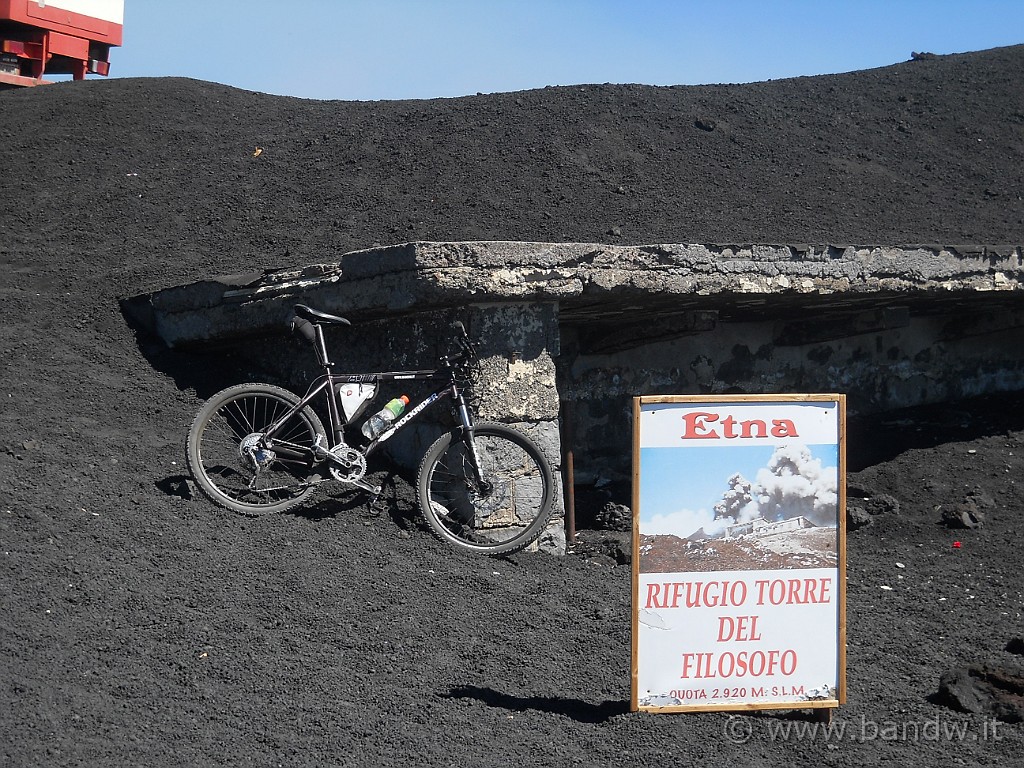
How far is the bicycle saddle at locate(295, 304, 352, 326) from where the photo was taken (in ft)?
17.5

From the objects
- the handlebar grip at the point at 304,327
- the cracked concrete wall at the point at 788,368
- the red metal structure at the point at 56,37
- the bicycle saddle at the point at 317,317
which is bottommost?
the handlebar grip at the point at 304,327

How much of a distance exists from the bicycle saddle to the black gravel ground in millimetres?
987

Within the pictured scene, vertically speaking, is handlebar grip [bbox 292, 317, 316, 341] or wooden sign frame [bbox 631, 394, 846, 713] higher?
handlebar grip [bbox 292, 317, 316, 341]

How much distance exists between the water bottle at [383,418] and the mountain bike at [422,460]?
39mm

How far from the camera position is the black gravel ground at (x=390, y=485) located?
349 cm

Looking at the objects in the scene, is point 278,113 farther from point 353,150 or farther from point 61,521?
point 61,521

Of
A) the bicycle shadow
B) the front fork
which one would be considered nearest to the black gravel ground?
the bicycle shadow

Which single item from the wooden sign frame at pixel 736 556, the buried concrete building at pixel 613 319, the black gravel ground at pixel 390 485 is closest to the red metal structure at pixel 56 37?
the black gravel ground at pixel 390 485

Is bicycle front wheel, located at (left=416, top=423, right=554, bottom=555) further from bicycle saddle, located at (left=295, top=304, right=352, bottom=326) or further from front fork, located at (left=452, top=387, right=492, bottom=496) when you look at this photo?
bicycle saddle, located at (left=295, top=304, right=352, bottom=326)

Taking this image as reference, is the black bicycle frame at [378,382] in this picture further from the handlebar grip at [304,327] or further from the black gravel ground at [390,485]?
the black gravel ground at [390,485]

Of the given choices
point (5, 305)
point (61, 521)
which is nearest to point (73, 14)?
point (5, 305)

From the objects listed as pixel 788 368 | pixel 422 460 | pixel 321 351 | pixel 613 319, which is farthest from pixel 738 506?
pixel 788 368

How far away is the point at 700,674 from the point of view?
3.49 m

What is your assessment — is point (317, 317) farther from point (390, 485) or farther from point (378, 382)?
point (390, 485)
